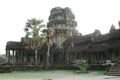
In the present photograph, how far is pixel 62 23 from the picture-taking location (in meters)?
77.7

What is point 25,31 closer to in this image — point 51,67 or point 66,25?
point 51,67

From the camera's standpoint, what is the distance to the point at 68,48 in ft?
225

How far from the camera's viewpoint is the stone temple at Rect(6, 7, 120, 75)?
1977 inches

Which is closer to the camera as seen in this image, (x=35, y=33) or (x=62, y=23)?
(x=35, y=33)

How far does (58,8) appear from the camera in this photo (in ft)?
262

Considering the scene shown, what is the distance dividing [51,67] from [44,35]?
24.9ft

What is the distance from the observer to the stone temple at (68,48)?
50219mm

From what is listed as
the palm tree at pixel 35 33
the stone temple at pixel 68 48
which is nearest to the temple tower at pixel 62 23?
the stone temple at pixel 68 48

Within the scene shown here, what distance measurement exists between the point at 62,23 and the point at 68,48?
11409 mm

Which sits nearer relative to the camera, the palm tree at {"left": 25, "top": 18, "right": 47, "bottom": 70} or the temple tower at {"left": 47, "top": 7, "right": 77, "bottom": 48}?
the palm tree at {"left": 25, "top": 18, "right": 47, "bottom": 70}

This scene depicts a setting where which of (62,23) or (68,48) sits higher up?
(62,23)

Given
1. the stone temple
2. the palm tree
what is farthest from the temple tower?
the palm tree

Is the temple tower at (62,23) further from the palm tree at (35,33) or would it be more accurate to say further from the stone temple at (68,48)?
the palm tree at (35,33)

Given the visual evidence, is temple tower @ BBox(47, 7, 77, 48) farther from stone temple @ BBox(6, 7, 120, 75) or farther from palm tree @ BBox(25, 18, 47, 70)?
palm tree @ BBox(25, 18, 47, 70)
